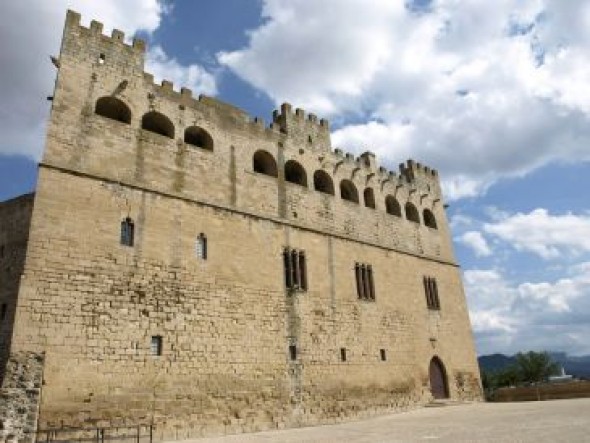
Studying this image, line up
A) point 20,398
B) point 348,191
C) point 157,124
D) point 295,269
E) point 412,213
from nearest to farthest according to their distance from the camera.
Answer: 1. point 20,398
2. point 157,124
3. point 295,269
4. point 348,191
5. point 412,213

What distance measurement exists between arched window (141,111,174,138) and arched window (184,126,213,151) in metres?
0.67

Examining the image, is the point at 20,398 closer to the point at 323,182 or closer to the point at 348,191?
the point at 323,182

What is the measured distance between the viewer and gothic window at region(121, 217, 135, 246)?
13.1 meters

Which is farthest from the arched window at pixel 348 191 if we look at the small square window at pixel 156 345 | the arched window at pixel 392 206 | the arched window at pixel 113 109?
the small square window at pixel 156 345

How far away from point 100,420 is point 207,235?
590 centimetres

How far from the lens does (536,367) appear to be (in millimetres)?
52312

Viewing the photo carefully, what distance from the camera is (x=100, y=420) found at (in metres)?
11.1

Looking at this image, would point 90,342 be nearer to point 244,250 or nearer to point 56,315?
point 56,315

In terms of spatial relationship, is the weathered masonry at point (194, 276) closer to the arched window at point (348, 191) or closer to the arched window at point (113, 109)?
the arched window at point (113, 109)

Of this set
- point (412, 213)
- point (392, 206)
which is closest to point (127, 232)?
point (392, 206)

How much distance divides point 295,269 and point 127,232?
19.9ft

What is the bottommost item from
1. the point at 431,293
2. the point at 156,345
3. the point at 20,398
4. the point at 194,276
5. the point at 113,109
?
the point at 20,398

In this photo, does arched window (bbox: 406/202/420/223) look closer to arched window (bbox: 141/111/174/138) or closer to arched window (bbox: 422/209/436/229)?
arched window (bbox: 422/209/436/229)

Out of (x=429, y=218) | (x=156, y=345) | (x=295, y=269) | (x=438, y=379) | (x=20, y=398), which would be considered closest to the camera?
(x=20, y=398)
